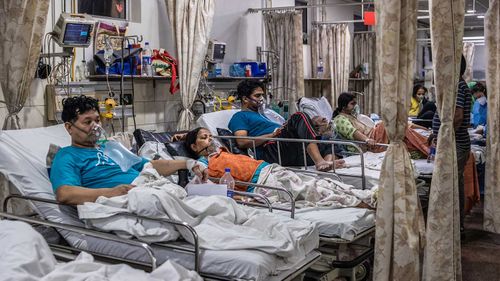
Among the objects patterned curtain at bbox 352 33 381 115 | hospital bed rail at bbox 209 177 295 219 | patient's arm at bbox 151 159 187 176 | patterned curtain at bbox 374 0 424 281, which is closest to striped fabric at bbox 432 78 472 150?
patterned curtain at bbox 374 0 424 281

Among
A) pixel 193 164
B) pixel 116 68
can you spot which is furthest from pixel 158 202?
pixel 116 68

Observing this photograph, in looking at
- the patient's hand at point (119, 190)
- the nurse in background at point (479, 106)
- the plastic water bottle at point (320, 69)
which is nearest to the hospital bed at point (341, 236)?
the patient's hand at point (119, 190)

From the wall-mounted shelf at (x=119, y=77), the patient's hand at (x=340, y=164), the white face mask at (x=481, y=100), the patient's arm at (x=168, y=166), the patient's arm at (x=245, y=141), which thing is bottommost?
the patient's hand at (x=340, y=164)

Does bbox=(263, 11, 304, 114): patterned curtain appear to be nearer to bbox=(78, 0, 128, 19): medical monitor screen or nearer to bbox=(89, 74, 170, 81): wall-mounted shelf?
bbox=(89, 74, 170, 81): wall-mounted shelf

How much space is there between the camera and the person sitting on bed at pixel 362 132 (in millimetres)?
5457

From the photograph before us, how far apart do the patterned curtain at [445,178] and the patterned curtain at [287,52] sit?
4489mm

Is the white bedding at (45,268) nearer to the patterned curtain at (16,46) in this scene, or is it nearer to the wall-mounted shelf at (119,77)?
the patterned curtain at (16,46)

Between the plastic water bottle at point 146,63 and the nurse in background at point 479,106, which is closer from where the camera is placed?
the plastic water bottle at point 146,63

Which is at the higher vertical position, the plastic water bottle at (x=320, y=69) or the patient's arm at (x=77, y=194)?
the plastic water bottle at (x=320, y=69)

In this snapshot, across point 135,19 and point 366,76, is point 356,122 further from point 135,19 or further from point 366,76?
point 366,76

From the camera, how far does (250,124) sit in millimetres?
5172

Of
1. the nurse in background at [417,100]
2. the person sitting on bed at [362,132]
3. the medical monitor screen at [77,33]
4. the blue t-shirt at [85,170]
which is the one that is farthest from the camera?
the nurse in background at [417,100]

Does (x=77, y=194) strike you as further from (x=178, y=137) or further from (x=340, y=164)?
(x=340, y=164)

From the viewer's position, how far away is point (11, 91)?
3.63 meters
